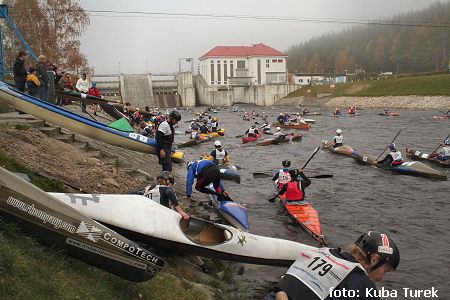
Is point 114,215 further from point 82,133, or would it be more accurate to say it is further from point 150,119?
point 150,119

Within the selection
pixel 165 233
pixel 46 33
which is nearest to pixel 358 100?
pixel 46 33

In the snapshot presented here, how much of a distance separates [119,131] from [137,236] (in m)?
7.27

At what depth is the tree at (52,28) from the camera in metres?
30.7

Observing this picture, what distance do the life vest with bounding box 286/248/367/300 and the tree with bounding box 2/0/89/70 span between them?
30.2 metres

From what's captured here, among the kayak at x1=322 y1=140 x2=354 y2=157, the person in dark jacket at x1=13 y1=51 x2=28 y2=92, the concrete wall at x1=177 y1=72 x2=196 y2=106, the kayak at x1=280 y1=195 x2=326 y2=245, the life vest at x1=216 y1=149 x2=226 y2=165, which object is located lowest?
the kayak at x1=280 y1=195 x2=326 y2=245

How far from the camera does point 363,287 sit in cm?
344

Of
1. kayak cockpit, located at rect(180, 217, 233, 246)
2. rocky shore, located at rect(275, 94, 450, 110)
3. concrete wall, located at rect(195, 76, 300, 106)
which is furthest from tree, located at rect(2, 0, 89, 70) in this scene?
concrete wall, located at rect(195, 76, 300, 106)

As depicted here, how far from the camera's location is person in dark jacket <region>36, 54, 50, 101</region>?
12523 millimetres

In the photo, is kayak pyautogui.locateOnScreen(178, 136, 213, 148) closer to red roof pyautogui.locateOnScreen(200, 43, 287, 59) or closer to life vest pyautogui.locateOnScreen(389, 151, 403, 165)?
life vest pyautogui.locateOnScreen(389, 151, 403, 165)

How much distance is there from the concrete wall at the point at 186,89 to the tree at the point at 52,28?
2315 inches

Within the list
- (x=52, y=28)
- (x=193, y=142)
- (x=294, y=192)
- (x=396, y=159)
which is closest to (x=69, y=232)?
(x=294, y=192)

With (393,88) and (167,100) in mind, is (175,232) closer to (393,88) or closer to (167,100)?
(393,88)

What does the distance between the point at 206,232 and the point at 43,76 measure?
8.41 m

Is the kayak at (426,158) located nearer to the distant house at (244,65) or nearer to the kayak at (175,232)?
the kayak at (175,232)
